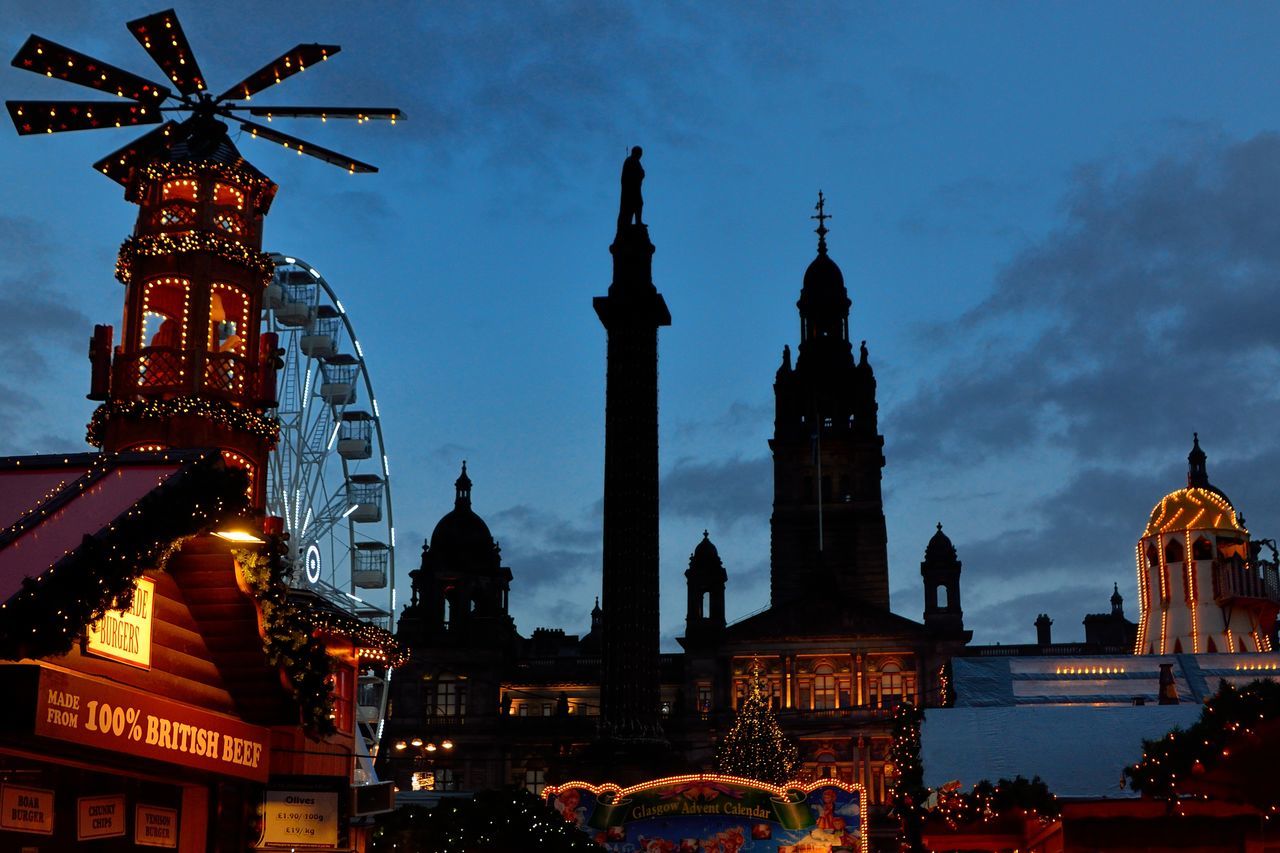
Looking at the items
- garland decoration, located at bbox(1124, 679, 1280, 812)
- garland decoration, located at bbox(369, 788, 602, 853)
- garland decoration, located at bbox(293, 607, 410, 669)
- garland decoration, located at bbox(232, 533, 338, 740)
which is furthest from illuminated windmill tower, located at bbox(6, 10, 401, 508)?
garland decoration, located at bbox(1124, 679, 1280, 812)

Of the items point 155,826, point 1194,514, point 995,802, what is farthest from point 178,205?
point 1194,514

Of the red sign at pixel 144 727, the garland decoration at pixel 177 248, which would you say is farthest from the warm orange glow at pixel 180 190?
the red sign at pixel 144 727

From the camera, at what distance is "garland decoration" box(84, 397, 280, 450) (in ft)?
61.5

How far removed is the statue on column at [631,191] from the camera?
6631 cm

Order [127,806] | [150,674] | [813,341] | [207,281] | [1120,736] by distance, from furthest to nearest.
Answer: [813,341], [1120,736], [207,281], [127,806], [150,674]

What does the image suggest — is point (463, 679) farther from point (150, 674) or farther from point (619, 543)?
point (150, 674)

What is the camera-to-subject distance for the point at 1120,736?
118 ft

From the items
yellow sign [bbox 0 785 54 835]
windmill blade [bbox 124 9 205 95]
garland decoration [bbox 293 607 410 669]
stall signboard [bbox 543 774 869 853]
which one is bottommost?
stall signboard [bbox 543 774 869 853]

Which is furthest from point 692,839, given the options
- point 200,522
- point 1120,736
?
point 200,522

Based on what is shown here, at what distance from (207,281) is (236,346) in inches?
36.9

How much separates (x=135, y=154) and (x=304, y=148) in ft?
11.1

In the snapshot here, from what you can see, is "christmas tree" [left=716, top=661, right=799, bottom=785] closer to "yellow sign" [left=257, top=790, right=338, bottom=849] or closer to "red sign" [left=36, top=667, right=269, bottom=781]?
"yellow sign" [left=257, top=790, right=338, bottom=849]

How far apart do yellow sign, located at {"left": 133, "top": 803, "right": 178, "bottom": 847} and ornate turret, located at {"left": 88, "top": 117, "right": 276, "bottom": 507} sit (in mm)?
5761

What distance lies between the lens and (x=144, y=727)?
37.7 ft
